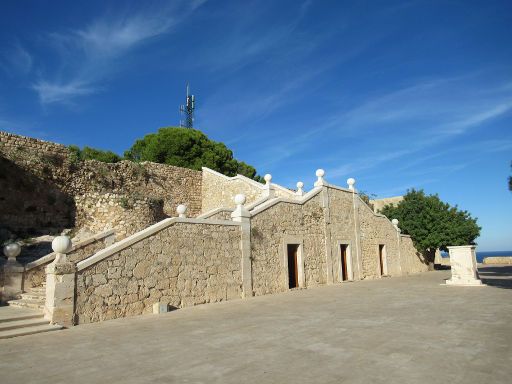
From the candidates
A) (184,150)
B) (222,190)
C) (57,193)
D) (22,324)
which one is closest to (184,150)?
(184,150)

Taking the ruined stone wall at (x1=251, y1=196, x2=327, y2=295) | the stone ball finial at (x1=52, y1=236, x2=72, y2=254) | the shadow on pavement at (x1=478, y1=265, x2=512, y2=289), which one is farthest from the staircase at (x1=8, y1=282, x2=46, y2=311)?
the shadow on pavement at (x1=478, y1=265, x2=512, y2=289)

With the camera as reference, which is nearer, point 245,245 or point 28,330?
point 28,330

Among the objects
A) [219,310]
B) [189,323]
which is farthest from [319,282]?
[189,323]

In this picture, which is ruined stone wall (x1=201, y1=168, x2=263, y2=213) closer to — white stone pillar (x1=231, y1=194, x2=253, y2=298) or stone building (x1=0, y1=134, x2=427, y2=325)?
stone building (x1=0, y1=134, x2=427, y2=325)

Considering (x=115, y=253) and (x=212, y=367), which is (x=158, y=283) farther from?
(x=212, y=367)

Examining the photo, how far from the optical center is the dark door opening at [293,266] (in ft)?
42.5

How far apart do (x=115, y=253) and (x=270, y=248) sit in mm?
5499

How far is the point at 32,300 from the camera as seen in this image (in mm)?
8109

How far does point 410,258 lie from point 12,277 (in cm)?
2015

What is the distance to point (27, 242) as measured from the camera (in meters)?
12.0

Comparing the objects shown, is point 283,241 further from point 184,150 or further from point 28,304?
point 184,150

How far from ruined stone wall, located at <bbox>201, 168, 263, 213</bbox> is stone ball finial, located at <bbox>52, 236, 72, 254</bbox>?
34.6ft

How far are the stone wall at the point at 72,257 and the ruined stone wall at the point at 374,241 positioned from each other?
11.5 meters

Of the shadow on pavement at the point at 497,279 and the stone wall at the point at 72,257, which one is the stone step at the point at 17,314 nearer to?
the stone wall at the point at 72,257
